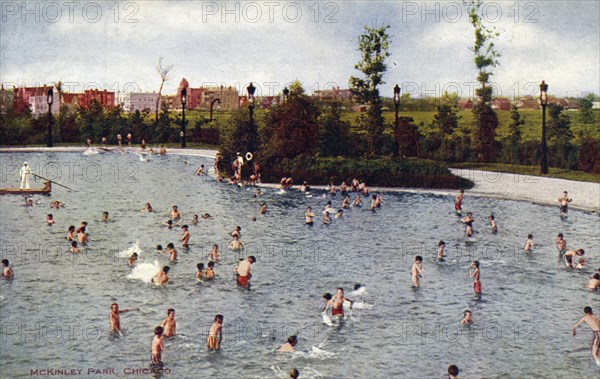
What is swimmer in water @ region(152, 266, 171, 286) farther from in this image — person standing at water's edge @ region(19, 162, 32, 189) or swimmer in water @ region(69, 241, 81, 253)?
person standing at water's edge @ region(19, 162, 32, 189)

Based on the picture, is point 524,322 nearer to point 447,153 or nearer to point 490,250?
point 490,250

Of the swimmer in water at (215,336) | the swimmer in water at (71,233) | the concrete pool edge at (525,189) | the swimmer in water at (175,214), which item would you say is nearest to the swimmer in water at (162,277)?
the swimmer in water at (215,336)

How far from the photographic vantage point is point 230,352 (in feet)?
56.9

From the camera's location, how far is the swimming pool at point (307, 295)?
16875 mm

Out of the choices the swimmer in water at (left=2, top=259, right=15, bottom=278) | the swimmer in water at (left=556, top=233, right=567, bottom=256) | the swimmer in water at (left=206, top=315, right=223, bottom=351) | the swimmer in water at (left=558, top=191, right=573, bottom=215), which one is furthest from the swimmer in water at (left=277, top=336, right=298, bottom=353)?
the swimmer in water at (left=558, top=191, right=573, bottom=215)

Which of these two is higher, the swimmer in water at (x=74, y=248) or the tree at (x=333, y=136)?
the tree at (x=333, y=136)

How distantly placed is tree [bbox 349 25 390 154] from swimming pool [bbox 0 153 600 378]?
23048 mm

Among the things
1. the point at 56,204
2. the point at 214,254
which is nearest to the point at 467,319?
the point at 214,254

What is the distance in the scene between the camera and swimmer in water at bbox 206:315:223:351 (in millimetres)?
17484

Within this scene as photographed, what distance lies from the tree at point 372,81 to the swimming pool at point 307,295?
23.0 metres

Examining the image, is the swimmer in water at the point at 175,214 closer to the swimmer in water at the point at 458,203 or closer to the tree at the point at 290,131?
the tree at the point at 290,131

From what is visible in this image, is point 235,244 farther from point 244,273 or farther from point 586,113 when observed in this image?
point 586,113

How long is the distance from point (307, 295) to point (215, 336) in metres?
5.53

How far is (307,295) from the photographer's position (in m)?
22.4
